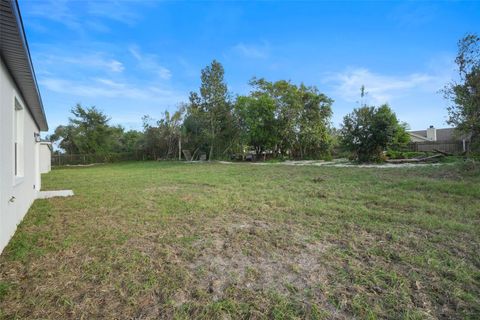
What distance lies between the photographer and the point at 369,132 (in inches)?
512

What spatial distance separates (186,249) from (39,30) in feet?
21.0

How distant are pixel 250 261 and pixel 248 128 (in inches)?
684

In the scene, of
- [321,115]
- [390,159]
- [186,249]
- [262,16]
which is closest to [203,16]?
[262,16]

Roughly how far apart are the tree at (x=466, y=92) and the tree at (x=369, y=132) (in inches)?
146

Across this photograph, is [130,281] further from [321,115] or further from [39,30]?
[321,115]

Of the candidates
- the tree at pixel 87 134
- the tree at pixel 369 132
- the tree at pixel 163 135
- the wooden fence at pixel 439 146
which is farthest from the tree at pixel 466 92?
the tree at pixel 87 134

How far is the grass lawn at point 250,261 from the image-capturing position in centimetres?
179

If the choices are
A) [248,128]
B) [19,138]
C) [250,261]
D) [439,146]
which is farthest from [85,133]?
[439,146]

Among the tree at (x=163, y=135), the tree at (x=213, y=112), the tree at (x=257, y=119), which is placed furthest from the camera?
the tree at (x=163, y=135)

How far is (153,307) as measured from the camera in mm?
1790

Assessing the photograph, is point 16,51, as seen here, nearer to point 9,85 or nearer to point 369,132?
point 9,85

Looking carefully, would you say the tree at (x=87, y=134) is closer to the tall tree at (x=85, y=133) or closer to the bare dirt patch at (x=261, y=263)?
the tall tree at (x=85, y=133)

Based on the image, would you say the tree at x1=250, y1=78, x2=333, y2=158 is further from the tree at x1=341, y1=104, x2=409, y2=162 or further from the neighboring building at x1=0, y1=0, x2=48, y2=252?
the neighboring building at x1=0, y1=0, x2=48, y2=252

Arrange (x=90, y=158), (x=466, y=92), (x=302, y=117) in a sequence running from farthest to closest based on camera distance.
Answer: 1. (x=90, y=158)
2. (x=302, y=117)
3. (x=466, y=92)
